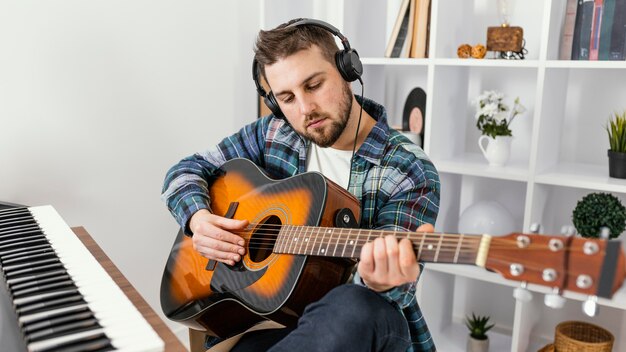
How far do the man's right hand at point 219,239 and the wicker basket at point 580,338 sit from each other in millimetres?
1240

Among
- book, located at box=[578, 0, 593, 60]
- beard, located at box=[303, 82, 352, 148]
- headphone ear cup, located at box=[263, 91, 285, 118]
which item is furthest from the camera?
book, located at box=[578, 0, 593, 60]

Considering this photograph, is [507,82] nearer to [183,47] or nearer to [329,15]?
[329,15]

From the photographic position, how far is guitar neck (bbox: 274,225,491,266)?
30.1 inches

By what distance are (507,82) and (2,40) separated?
1.69 metres

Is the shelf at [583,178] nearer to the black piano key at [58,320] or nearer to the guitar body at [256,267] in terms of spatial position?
the guitar body at [256,267]

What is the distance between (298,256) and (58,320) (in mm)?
443

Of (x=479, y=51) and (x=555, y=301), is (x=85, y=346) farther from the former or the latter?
(x=479, y=51)

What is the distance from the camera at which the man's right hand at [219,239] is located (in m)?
1.17

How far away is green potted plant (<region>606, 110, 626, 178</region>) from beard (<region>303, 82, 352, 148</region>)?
3.11 ft

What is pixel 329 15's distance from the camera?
2379mm

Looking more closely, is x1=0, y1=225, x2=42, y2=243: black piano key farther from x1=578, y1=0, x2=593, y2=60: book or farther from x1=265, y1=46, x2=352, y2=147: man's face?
x1=578, y1=0, x2=593, y2=60: book

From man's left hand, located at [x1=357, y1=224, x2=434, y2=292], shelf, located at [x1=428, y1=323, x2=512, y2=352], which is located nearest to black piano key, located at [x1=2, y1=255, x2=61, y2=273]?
man's left hand, located at [x1=357, y1=224, x2=434, y2=292]

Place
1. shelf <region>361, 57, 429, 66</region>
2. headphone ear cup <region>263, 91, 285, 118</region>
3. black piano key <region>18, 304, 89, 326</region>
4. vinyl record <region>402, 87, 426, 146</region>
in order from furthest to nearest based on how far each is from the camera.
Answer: vinyl record <region>402, 87, 426, 146</region> → shelf <region>361, 57, 429, 66</region> → headphone ear cup <region>263, 91, 285, 118</region> → black piano key <region>18, 304, 89, 326</region>

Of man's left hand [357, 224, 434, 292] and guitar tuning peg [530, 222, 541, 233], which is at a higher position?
guitar tuning peg [530, 222, 541, 233]
